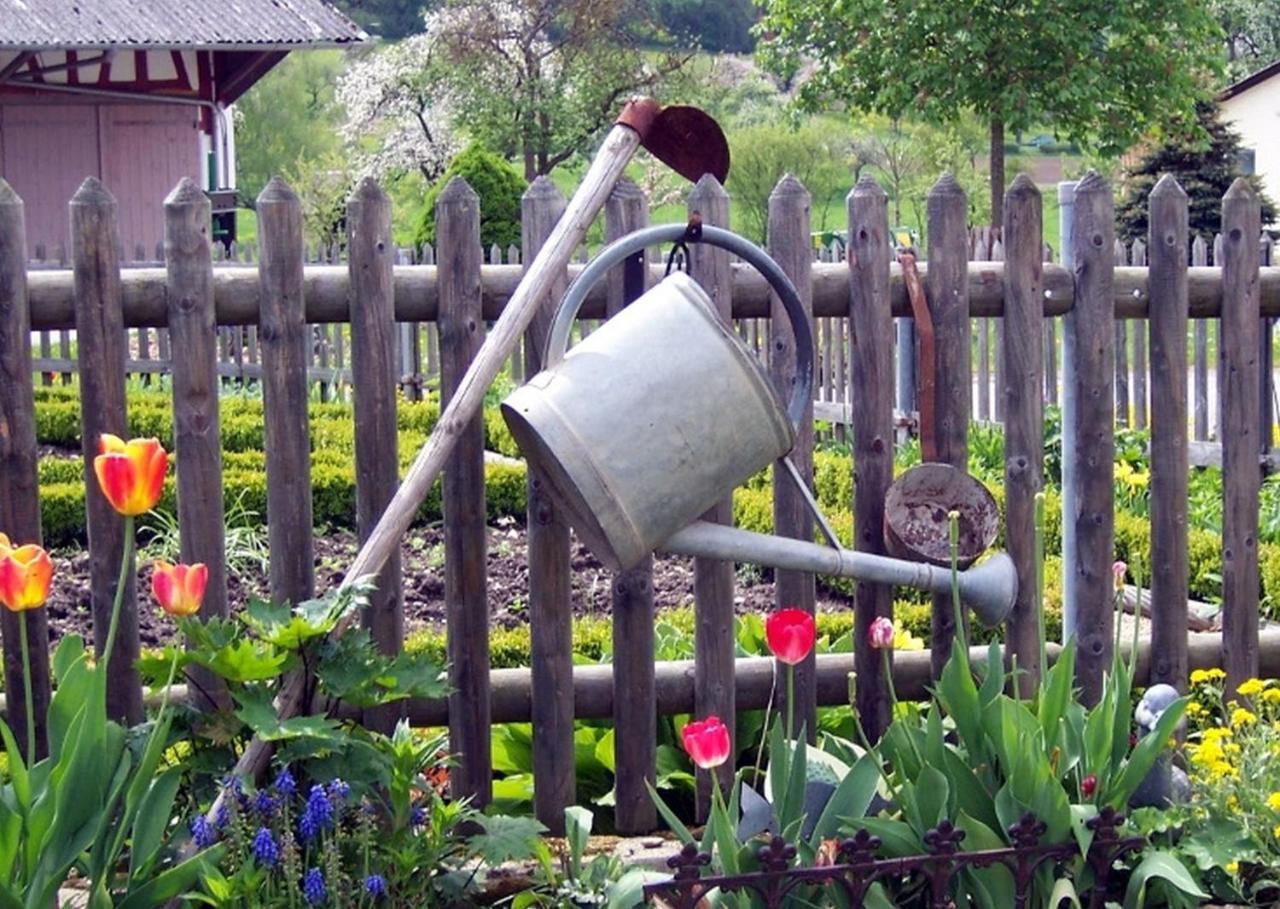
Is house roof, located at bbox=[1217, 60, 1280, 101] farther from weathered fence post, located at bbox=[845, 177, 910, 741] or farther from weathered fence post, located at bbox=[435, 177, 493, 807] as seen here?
weathered fence post, located at bbox=[435, 177, 493, 807]

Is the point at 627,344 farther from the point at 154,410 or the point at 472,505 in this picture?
the point at 154,410

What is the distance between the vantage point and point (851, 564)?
2.89 metres

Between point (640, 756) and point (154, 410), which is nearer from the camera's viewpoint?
point (640, 756)

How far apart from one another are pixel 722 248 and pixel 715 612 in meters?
0.70

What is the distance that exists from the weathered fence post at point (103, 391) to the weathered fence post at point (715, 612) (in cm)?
102

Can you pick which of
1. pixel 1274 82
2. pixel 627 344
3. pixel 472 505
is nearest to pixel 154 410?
pixel 472 505

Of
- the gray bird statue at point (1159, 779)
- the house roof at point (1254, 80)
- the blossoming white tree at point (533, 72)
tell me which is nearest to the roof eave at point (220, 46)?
the blossoming white tree at point (533, 72)

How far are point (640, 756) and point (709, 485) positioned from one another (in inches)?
30.4

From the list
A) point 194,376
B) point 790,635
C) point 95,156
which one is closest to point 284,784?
point 790,635

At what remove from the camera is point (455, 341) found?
10.1 ft

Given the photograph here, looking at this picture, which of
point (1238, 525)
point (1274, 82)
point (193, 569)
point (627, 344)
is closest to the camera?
point (193, 569)

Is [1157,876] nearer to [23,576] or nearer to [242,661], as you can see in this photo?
[242,661]

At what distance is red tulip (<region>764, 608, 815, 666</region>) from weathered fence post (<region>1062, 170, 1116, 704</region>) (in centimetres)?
117

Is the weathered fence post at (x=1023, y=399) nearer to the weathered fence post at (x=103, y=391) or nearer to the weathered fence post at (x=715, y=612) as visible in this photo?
the weathered fence post at (x=715, y=612)
